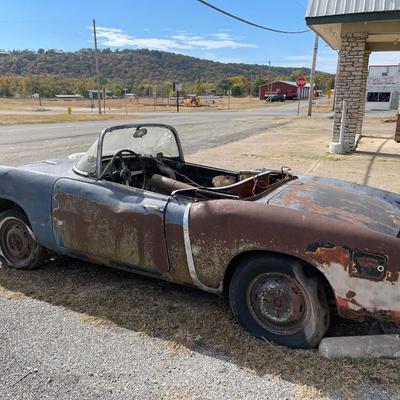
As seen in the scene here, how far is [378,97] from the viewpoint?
174 feet

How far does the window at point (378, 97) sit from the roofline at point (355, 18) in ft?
146

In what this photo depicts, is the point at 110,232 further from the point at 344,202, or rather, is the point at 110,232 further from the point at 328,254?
the point at 344,202

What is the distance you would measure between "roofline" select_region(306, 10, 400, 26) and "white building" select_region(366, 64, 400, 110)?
42.9 m

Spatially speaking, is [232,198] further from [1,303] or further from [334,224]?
[1,303]

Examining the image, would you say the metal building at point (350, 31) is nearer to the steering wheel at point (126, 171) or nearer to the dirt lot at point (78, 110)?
the steering wheel at point (126, 171)

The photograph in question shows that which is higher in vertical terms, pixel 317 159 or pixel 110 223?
pixel 110 223

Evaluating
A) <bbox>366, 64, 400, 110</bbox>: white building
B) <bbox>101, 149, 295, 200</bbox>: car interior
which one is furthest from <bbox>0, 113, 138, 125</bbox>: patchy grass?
<bbox>366, 64, 400, 110</bbox>: white building

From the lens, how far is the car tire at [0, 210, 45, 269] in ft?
13.5

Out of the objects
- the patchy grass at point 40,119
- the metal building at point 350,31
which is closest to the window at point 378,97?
the patchy grass at point 40,119

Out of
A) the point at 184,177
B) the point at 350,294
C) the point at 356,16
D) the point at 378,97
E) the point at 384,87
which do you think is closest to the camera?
the point at 350,294

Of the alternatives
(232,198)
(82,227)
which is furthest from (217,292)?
(82,227)

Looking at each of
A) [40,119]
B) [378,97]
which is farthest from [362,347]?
[378,97]

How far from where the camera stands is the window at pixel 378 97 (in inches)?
2057

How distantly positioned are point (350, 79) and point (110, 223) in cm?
1170
